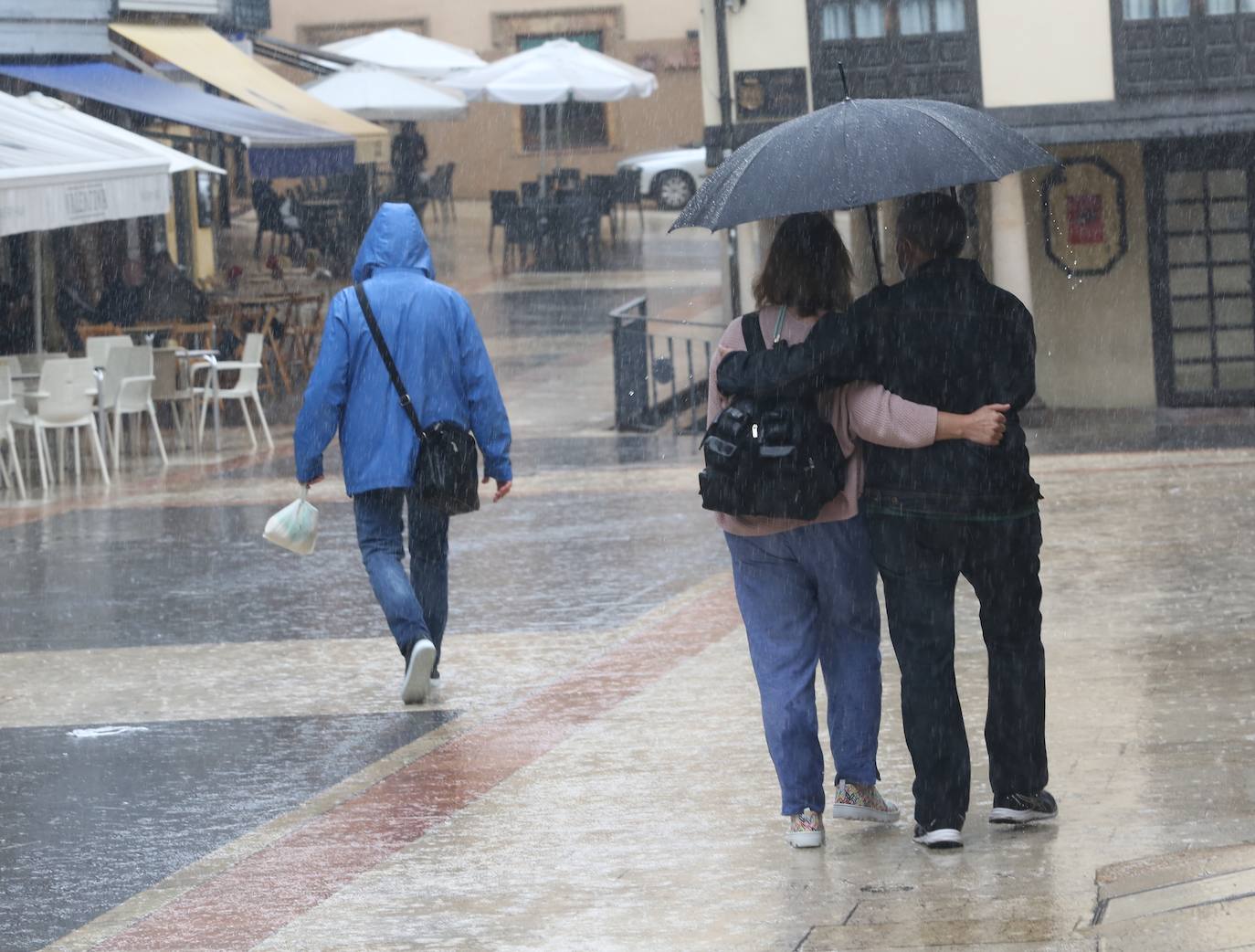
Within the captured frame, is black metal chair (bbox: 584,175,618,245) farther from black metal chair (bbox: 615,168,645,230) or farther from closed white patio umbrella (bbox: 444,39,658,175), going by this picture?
closed white patio umbrella (bbox: 444,39,658,175)

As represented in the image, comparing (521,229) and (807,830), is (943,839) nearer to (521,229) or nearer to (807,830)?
(807,830)

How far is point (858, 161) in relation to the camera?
530cm

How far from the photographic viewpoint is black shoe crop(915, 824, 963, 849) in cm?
536

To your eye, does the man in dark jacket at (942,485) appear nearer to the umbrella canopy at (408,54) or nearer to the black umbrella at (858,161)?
the black umbrella at (858,161)

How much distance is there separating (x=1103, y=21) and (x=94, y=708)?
614 inches

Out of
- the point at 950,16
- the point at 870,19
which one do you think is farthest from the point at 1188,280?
the point at 870,19

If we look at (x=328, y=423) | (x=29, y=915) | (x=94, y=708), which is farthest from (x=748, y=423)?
(x=94, y=708)

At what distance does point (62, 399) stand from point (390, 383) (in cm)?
849

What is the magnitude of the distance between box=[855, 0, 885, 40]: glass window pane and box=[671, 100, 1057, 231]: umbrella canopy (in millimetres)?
16567

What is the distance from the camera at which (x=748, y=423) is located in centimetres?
539

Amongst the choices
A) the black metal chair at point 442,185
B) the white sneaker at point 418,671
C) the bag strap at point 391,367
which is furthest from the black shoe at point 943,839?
the black metal chair at point 442,185

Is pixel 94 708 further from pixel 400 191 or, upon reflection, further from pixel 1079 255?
pixel 400 191

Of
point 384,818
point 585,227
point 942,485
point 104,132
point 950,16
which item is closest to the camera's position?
point 942,485

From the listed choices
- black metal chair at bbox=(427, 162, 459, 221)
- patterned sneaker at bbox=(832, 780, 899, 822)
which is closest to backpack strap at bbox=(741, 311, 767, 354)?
patterned sneaker at bbox=(832, 780, 899, 822)
